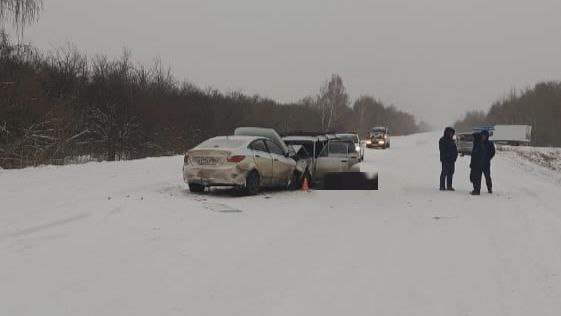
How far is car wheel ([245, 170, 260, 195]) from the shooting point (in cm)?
1366

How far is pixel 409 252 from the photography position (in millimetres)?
7793

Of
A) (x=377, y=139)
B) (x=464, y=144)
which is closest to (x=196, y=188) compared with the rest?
(x=464, y=144)

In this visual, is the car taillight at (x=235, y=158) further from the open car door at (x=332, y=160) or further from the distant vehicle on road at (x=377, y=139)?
the distant vehicle on road at (x=377, y=139)

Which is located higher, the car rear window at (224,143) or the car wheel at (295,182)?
the car rear window at (224,143)

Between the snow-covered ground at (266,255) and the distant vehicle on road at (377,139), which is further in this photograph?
the distant vehicle on road at (377,139)

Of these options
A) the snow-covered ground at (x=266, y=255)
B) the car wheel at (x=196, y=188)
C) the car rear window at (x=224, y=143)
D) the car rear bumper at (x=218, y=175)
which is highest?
the car rear window at (x=224, y=143)

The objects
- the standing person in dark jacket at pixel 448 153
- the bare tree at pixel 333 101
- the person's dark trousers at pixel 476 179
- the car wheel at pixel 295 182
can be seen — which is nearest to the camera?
the person's dark trousers at pixel 476 179

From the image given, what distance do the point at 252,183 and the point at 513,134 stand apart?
63975 mm

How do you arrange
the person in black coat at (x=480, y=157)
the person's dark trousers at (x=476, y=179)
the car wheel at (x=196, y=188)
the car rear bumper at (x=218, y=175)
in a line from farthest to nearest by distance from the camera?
the person in black coat at (x=480, y=157) < the person's dark trousers at (x=476, y=179) < the car wheel at (x=196, y=188) < the car rear bumper at (x=218, y=175)

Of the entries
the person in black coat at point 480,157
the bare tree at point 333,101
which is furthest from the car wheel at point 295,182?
the bare tree at point 333,101

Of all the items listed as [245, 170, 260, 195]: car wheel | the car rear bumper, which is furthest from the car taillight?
[245, 170, 260, 195]: car wheel

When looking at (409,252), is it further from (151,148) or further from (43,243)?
(151,148)

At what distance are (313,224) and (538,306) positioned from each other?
16.3ft

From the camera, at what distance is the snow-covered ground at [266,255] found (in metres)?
5.42
